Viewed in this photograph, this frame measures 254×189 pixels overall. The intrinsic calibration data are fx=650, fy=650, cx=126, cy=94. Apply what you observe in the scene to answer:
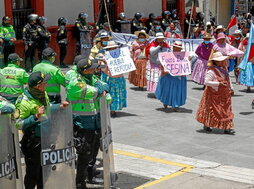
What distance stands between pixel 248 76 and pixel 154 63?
2464 millimetres

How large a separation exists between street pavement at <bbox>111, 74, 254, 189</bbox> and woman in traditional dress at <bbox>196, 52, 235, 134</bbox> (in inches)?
9.4

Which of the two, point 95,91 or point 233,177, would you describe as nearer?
point 95,91

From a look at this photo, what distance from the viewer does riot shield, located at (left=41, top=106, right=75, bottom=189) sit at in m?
6.88

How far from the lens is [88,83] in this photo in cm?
Result: 843

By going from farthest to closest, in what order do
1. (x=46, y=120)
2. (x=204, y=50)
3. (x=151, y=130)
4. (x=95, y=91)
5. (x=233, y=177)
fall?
(x=204, y=50) → (x=151, y=130) → (x=233, y=177) → (x=95, y=91) → (x=46, y=120)

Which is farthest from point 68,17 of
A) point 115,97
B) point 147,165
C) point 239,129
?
point 147,165

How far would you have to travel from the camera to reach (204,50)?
16219mm

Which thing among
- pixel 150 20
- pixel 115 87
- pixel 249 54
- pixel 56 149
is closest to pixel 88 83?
pixel 56 149

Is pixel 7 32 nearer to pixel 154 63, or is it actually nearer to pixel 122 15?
pixel 122 15

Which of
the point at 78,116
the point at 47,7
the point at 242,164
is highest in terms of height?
the point at 47,7

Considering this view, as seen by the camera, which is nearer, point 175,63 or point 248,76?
point 175,63

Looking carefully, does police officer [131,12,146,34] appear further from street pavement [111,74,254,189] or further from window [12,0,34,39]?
street pavement [111,74,254,189]

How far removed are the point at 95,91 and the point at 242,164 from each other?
2.84 m

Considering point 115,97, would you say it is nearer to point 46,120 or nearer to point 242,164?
point 242,164
